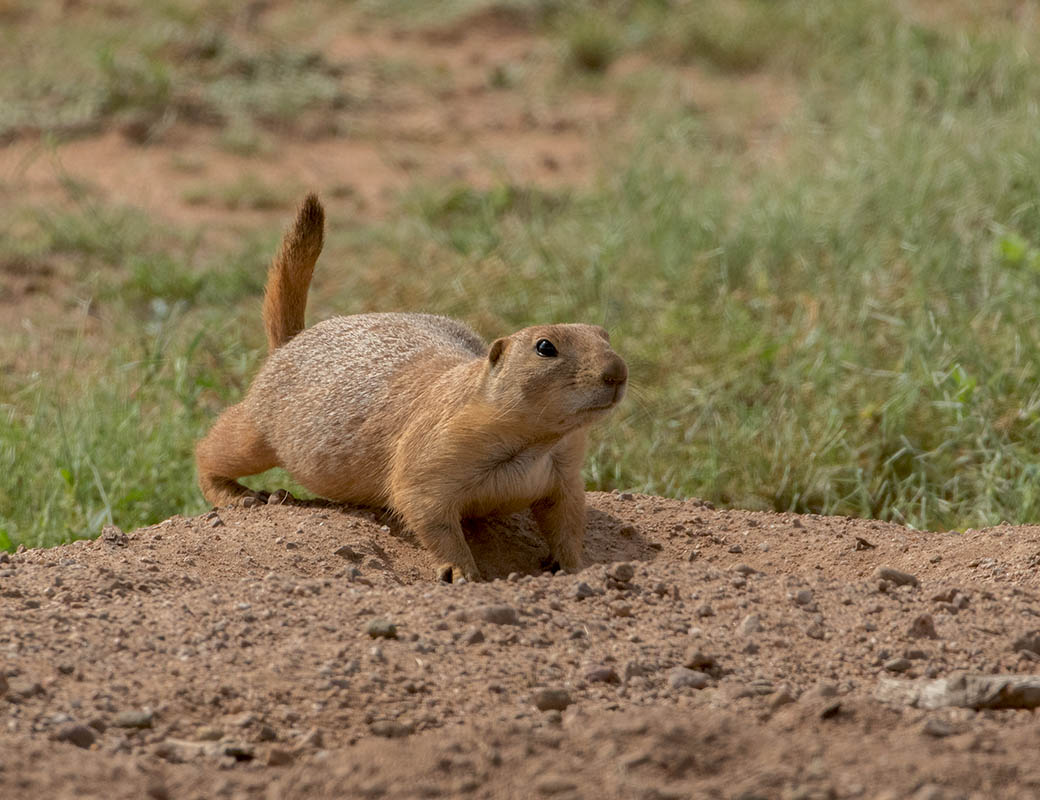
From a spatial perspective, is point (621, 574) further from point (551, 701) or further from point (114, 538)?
point (114, 538)

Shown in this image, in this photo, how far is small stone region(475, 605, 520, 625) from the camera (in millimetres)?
3441

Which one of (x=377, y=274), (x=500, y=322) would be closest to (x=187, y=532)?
(x=500, y=322)

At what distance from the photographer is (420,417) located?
175 inches

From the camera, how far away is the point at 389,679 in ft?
10.2

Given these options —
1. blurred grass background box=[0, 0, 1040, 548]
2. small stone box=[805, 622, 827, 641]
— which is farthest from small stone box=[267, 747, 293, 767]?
blurred grass background box=[0, 0, 1040, 548]

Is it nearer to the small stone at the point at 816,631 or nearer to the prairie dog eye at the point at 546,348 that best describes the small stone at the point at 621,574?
the small stone at the point at 816,631

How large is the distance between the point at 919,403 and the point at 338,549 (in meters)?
2.41

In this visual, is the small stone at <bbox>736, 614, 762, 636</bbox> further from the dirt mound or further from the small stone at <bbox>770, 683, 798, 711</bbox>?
the small stone at <bbox>770, 683, 798, 711</bbox>

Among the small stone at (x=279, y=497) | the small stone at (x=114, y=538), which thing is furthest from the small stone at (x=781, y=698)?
the small stone at (x=279, y=497)

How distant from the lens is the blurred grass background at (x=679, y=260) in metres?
5.32

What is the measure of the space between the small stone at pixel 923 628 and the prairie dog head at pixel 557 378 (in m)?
0.98

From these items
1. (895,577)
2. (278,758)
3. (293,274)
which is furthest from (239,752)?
(293,274)

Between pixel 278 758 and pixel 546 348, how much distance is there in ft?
5.27

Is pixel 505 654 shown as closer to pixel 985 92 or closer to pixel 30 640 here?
pixel 30 640
